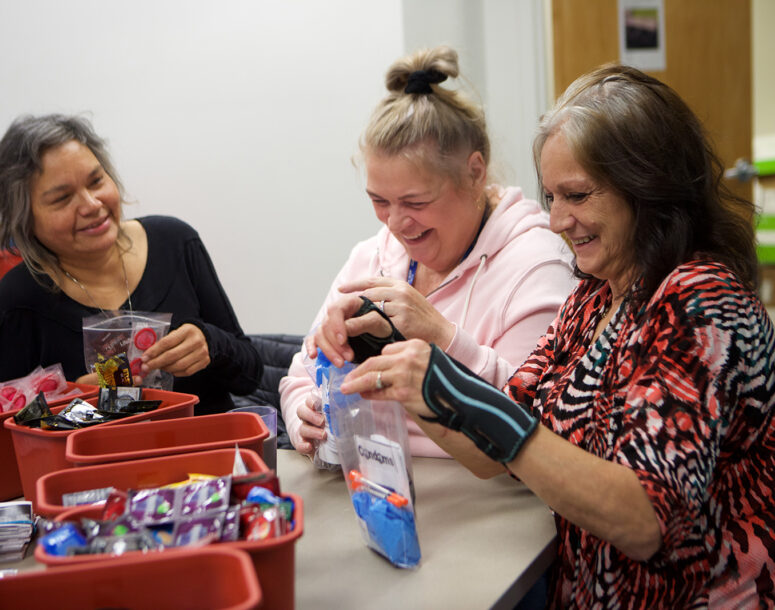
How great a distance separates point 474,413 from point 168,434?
18.4 inches

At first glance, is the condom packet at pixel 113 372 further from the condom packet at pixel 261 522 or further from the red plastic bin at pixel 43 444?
the condom packet at pixel 261 522

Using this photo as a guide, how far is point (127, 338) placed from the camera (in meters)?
1.48

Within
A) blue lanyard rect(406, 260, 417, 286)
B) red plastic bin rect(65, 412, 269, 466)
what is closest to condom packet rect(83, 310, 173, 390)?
red plastic bin rect(65, 412, 269, 466)

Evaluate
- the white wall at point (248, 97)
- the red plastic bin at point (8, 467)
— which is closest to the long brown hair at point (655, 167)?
the red plastic bin at point (8, 467)

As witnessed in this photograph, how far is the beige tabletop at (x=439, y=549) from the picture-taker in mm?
944

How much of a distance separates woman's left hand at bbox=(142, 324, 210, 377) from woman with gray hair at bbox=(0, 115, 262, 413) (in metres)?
0.06

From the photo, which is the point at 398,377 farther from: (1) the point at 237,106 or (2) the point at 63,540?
(1) the point at 237,106

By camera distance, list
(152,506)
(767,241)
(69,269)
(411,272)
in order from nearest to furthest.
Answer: (152,506), (411,272), (69,269), (767,241)

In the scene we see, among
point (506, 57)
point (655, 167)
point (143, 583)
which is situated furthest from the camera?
point (506, 57)

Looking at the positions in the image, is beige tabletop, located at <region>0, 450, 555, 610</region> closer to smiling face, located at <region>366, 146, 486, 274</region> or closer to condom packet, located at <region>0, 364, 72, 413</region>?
condom packet, located at <region>0, 364, 72, 413</region>

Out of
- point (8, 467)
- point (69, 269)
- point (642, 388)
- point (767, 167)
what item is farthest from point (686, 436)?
point (767, 167)

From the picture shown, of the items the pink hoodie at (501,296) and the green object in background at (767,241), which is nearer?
the pink hoodie at (501,296)

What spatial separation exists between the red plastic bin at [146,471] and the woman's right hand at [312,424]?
0.39m

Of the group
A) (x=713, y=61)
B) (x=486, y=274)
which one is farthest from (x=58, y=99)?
(x=713, y=61)
